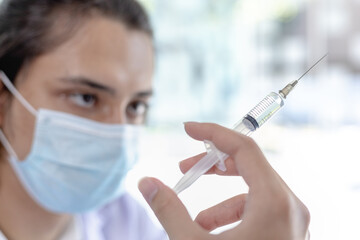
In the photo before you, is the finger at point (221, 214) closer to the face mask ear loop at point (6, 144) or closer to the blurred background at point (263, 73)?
the face mask ear loop at point (6, 144)

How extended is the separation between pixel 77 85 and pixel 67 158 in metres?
0.16

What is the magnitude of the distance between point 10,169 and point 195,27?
1.29 m

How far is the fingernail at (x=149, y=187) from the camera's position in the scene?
0.44 m

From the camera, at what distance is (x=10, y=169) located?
3.20 ft

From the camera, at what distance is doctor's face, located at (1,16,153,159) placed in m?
0.91

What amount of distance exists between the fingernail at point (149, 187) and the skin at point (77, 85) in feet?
1.64

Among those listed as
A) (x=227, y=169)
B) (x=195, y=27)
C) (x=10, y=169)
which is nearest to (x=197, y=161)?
(x=227, y=169)

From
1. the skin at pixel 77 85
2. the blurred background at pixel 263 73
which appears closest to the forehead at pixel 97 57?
the skin at pixel 77 85

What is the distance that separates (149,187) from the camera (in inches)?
17.4

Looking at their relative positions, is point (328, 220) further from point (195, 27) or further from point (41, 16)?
point (195, 27)

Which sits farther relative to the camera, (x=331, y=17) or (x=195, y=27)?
(x=195, y=27)

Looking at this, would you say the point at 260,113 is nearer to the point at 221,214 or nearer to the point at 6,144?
the point at 221,214

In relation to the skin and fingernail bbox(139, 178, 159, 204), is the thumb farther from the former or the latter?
the skin

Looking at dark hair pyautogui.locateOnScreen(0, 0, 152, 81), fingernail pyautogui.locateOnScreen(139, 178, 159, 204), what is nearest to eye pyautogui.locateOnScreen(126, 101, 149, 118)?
dark hair pyautogui.locateOnScreen(0, 0, 152, 81)
